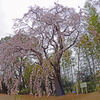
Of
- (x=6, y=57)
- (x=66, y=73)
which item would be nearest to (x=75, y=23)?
(x=6, y=57)

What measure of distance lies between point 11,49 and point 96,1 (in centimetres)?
524

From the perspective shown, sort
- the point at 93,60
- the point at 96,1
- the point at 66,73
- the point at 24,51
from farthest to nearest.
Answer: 1. the point at 66,73
2. the point at 93,60
3. the point at 24,51
4. the point at 96,1

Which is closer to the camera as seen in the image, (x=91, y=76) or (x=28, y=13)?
(x=28, y=13)

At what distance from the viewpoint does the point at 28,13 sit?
25.7ft

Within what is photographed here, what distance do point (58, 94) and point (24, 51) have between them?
3.31 m

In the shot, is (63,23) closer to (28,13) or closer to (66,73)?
(28,13)

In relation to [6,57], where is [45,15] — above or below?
above

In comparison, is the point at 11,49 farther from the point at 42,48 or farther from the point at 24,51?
the point at 42,48

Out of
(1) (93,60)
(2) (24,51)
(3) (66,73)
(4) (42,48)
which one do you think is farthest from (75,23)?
(3) (66,73)

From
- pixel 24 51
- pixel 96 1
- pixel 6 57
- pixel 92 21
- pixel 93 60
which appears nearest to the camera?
pixel 6 57

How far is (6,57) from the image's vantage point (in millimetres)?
6867

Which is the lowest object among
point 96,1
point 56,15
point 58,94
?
point 58,94

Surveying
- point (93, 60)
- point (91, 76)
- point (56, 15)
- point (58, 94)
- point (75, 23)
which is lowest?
point (58, 94)

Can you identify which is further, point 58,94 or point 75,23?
point 58,94
